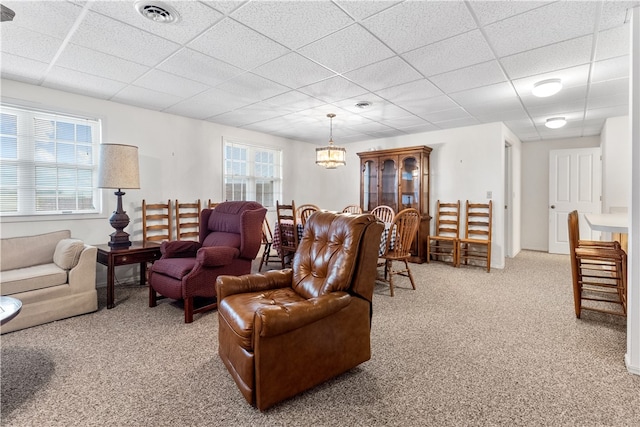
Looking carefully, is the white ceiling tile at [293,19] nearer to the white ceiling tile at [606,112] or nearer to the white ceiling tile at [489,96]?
the white ceiling tile at [489,96]

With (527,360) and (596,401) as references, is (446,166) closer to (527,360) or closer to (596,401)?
(527,360)

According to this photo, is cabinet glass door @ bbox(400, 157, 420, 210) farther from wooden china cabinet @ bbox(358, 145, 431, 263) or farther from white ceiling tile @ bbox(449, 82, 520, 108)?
white ceiling tile @ bbox(449, 82, 520, 108)

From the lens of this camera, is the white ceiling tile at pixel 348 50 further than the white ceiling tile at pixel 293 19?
Yes

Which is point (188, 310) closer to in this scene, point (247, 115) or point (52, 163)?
point (52, 163)

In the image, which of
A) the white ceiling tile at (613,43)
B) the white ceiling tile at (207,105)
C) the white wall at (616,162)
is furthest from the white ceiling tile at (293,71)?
the white wall at (616,162)

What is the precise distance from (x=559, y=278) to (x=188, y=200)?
5.36 m

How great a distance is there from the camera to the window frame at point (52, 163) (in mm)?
3336

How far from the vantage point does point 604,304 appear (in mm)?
3219

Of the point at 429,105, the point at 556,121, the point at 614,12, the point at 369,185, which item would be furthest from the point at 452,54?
the point at 369,185

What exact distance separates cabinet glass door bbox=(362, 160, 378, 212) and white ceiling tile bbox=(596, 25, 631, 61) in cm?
358

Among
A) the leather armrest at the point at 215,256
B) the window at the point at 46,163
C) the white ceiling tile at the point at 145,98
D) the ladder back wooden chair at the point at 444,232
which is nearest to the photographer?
the leather armrest at the point at 215,256

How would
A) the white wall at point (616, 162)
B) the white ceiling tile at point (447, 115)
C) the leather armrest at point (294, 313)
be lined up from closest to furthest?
the leather armrest at point (294, 313), the white ceiling tile at point (447, 115), the white wall at point (616, 162)

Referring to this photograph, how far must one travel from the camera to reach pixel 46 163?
11.6 ft

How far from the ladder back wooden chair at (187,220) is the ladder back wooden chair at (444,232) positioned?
12.2 ft
